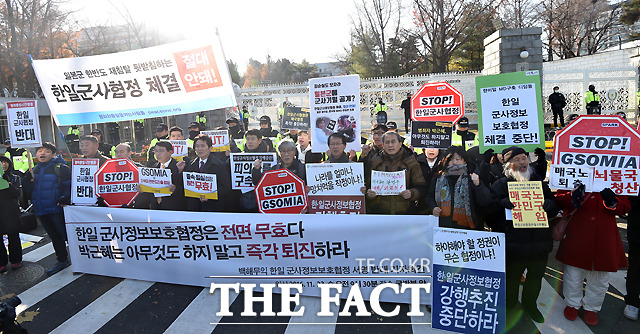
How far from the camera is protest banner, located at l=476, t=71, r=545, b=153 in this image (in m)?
4.45

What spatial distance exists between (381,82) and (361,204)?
60.5 ft

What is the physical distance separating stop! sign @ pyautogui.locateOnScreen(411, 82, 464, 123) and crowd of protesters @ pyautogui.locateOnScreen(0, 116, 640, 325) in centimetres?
84

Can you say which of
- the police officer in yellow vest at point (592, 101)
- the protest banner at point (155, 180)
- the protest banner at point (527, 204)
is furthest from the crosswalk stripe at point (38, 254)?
the police officer in yellow vest at point (592, 101)

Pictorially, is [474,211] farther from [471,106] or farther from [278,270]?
[471,106]

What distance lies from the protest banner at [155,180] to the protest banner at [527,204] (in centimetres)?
443

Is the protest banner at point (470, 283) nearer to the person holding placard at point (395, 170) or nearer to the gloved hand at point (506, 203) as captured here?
the gloved hand at point (506, 203)

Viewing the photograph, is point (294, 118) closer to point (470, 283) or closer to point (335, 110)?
point (335, 110)

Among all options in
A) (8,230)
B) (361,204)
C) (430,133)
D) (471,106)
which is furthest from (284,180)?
(471,106)

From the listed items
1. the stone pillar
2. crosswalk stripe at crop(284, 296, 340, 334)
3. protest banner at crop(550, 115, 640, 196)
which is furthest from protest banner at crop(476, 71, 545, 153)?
the stone pillar

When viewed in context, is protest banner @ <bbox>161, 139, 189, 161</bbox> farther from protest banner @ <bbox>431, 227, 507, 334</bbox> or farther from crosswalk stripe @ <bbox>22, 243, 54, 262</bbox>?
protest banner @ <bbox>431, 227, 507, 334</bbox>

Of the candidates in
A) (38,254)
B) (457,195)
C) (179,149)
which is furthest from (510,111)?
(38,254)

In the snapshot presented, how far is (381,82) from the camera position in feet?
73.6

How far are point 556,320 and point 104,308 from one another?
524 cm

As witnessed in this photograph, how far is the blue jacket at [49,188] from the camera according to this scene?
232 inches
